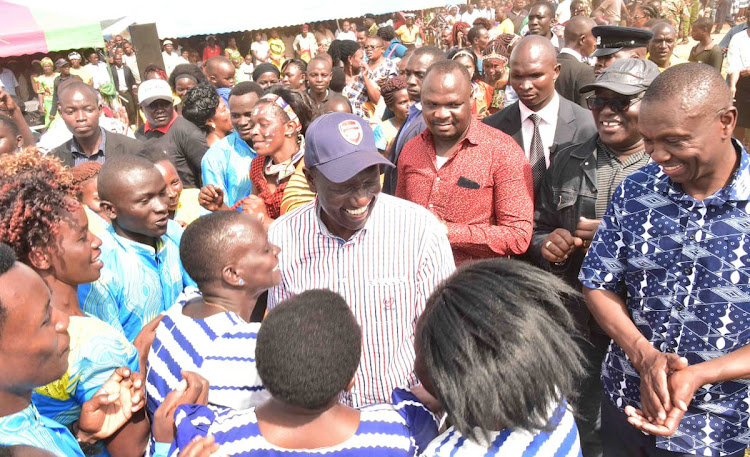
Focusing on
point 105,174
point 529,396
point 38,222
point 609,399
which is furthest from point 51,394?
point 609,399

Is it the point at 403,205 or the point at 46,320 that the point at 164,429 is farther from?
the point at 403,205

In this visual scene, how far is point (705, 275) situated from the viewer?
207 centimetres

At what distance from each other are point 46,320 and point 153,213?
1.43 metres

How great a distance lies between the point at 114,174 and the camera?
2.96 m

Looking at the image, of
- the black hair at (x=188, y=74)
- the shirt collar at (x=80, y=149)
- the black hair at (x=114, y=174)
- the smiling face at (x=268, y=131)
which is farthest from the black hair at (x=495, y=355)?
the black hair at (x=188, y=74)

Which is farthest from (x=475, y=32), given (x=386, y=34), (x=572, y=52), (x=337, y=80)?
(x=572, y=52)

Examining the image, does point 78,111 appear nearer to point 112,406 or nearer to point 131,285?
point 131,285

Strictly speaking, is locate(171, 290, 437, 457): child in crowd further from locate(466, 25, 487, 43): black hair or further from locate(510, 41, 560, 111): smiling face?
locate(466, 25, 487, 43): black hair

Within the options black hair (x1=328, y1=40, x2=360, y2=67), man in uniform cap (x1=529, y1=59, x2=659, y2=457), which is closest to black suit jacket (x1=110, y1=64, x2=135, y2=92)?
black hair (x1=328, y1=40, x2=360, y2=67)

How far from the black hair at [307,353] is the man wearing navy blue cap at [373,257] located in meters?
0.65

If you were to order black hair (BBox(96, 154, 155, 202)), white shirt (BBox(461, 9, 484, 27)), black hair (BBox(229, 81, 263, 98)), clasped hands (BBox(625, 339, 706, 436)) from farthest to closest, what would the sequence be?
white shirt (BBox(461, 9, 484, 27)), black hair (BBox(229, 81, 263, 98)), black hair (BBox(96, 154, 155, 202)), clasped hands (BBox(625, 339, 706, 436))

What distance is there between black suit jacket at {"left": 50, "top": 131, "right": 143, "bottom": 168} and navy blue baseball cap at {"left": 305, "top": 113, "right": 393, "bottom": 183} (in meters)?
3.42

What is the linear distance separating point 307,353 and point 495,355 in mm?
519

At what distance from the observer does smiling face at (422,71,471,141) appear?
3145 mm
